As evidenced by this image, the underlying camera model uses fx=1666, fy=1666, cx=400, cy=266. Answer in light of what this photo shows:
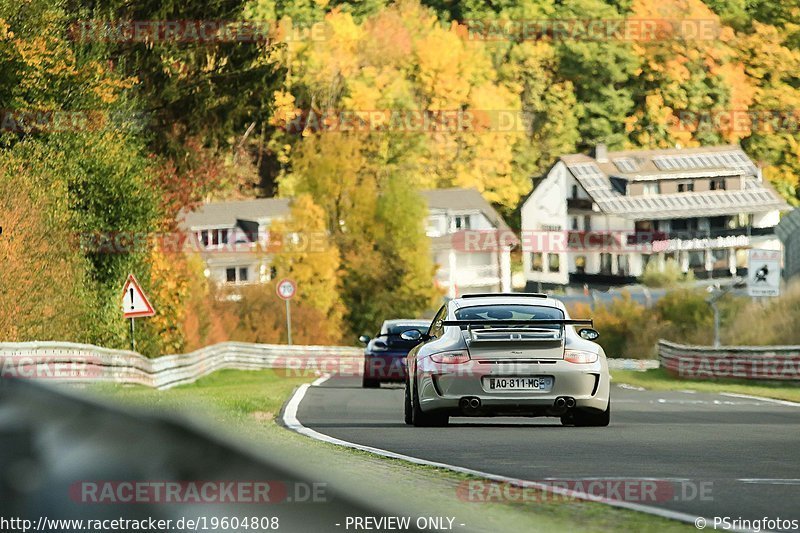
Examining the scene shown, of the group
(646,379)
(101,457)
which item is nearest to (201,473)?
(101,457)

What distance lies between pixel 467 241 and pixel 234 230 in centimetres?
1988

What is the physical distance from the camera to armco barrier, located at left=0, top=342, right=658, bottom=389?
859 inches

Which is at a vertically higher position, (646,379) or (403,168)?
(403,168)

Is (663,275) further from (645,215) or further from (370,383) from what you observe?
(370,383)

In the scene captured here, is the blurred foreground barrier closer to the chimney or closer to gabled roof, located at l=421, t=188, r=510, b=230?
gabled roof, located at l=421, t=188, r=510, b=230

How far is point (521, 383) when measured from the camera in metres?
15.6

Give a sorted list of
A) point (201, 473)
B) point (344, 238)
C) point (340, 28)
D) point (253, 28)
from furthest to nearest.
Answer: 1. point (340, 28)
2. point (344, 238)
3. point (253, 28)
4. point (201, 473)

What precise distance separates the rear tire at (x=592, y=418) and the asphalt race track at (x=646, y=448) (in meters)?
0.18

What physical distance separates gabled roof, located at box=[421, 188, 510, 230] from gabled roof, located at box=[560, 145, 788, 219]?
6914mm

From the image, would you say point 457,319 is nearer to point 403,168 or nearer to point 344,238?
point 344,238

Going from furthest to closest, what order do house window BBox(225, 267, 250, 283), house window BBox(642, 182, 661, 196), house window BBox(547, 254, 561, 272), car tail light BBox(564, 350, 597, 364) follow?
house window BBox(547, 254, 561, 272)
house window BBox(642, 182, 661, 196)
house window BBox(225, 267, 250, 283)
car tail light BBox(564, 350, 597, 364)

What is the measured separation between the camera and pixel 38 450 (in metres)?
2.59

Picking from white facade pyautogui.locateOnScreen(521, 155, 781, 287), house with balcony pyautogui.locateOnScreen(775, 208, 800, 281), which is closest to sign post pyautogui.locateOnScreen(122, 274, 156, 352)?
house with balcony pyautogui.locateOnScreen(775, 208, 800, 281)

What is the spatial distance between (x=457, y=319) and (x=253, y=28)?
34.1m
